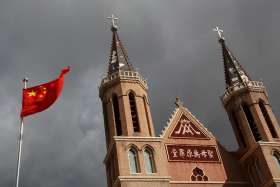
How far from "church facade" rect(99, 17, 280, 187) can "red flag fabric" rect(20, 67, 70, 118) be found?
452 inches

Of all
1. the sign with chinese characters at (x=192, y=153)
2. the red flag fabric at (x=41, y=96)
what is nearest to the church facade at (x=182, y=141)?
the sign with chinese characters at (x=192, y=153)

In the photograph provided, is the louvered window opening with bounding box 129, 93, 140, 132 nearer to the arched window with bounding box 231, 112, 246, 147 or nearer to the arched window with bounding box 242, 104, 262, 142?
the arched window with bounding box 231, 112, 246, 147

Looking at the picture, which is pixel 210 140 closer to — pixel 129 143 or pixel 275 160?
pixel 275 160

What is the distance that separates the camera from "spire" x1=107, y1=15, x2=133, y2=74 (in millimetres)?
37406

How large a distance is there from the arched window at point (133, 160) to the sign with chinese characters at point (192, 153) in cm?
276

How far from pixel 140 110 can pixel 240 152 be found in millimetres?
8884

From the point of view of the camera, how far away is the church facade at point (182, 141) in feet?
101

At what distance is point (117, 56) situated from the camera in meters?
38.6

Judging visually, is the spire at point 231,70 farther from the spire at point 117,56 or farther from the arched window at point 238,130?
the spire at point 117,56

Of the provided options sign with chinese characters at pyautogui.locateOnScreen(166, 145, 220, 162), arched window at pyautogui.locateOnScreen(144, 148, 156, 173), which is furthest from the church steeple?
sign with chinese characters at pyautogui.locateOnScreen(166, 145, 220, 162)

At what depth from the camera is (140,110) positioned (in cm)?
3403

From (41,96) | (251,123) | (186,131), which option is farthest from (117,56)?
(41,96)

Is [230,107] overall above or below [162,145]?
above

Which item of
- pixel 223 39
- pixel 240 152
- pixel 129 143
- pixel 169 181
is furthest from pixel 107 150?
pixel 223 39
